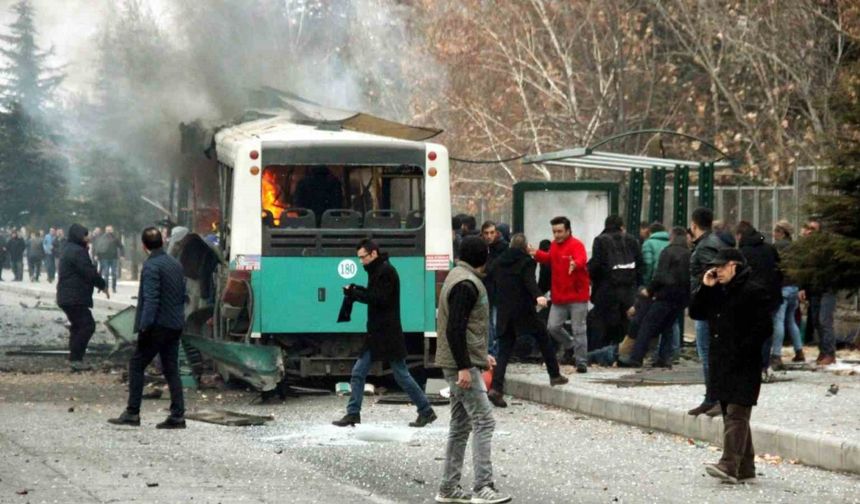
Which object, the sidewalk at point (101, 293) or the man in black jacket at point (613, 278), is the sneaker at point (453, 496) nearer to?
the man in black jacket at point (613, 278)

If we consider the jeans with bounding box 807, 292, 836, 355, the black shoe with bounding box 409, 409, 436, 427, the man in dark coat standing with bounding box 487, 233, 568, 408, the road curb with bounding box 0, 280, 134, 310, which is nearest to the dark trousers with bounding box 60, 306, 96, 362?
the man in dark coat standing with bounding box 487, 233, 568, 408

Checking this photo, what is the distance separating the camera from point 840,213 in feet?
43.6

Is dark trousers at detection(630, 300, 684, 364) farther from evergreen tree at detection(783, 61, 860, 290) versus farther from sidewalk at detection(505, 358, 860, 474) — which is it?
evergreen tree at detection(783, 61, 860, 290)

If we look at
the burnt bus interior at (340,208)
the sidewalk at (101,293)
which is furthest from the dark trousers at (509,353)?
the sidewalk at (101,293)

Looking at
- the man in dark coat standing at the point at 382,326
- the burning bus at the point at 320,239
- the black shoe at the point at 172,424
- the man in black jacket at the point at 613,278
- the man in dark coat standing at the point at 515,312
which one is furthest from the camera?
the man in black jacket at the point at 613,278

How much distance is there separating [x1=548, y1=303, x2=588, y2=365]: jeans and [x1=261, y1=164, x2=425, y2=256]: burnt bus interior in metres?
1.74

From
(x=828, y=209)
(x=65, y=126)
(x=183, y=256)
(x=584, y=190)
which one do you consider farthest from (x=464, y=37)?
(x=828, y=209)

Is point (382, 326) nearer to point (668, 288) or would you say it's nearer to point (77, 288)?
point (668, 288)

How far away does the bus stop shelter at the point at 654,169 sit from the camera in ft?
73.2

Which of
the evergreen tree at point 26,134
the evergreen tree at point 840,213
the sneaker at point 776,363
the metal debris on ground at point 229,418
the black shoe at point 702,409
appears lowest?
the metal debris on ground at point 229,418

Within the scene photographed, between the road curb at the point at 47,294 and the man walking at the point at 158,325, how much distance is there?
21848 mm

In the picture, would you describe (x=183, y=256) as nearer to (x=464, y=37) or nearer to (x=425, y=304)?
(x=425, y=304)

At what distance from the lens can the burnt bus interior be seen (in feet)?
59.9

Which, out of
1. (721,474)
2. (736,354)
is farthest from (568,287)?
(721,474)
